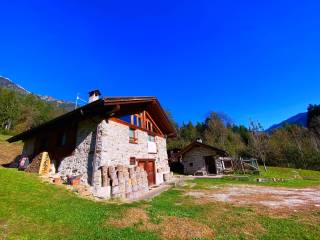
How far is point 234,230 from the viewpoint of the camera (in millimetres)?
6488

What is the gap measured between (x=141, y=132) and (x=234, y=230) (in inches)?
490

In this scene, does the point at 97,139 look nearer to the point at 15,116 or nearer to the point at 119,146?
the point at 119,146

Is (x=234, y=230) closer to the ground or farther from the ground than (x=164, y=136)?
closer to the ground

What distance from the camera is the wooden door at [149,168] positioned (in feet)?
57.2

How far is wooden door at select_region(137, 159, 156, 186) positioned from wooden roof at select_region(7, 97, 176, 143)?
4586mm

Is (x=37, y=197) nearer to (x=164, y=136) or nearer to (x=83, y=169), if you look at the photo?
(x=83, y=169)

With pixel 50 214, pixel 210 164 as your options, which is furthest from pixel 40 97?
pixel 50 214

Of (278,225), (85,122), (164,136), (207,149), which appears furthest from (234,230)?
(207,149)

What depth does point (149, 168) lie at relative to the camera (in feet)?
60.0

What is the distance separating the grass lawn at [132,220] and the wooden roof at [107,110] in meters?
5.59

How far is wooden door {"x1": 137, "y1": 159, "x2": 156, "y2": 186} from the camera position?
57.2 ft

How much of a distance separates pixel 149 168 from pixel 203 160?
1343 cm

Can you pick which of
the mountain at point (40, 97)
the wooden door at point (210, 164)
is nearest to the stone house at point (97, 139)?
the wooden door at point (210, 164)

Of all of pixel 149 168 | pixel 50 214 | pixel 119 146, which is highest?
pixel 119 146
